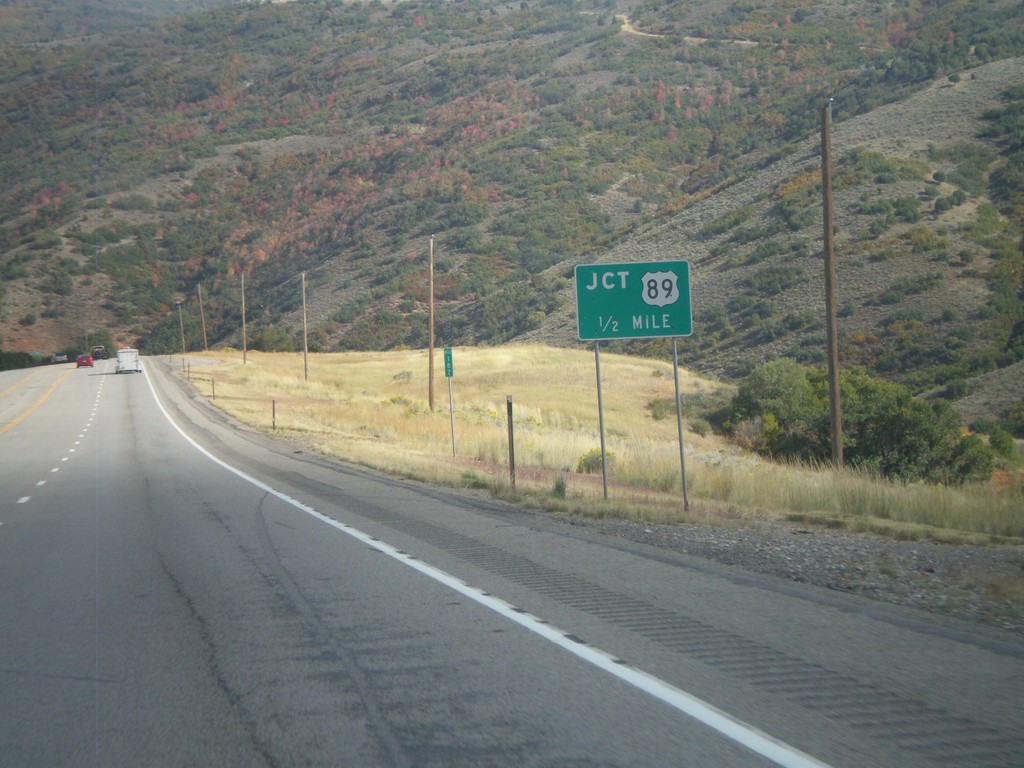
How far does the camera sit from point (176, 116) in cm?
17400

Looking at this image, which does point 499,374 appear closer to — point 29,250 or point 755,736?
point 755,736

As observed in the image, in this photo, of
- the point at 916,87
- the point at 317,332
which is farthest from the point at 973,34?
the point at 317,332

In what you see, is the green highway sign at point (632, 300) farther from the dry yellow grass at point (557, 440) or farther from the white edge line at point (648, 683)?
the white edge line at point (648, 683)

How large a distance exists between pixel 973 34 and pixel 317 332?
215 ft

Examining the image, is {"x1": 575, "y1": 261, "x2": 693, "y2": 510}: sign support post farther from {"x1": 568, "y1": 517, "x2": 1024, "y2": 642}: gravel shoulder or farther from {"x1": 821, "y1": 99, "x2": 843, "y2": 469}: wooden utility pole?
{"x1": 821, "y1": 99, "x2": 843, "y2": 469}: wooden utility pole

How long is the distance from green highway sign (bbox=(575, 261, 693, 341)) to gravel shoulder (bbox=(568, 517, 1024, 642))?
3.30 metres

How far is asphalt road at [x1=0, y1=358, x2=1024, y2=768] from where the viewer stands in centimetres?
484

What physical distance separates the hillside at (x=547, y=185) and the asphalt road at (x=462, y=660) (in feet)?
124

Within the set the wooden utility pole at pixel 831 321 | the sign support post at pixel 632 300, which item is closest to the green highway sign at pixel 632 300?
the sign support post at pixel 632 300

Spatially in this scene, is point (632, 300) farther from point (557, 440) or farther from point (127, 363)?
point (127, 363)

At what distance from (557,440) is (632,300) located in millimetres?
14813

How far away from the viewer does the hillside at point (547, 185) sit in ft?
192

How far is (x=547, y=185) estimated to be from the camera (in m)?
108

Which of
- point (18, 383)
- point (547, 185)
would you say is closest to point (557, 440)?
point (18, 383)
